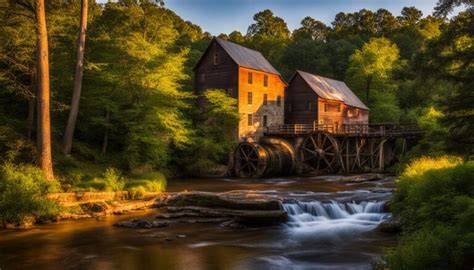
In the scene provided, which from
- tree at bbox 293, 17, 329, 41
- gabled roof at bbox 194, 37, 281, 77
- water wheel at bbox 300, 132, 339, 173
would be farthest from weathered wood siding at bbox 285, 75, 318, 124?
tree at bbox 293, 17, 329, 41

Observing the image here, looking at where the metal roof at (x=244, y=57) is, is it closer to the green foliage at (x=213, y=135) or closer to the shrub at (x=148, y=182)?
the green foliage at (x=213, y=135)

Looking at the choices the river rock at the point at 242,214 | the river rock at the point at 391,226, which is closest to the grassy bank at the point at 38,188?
the river rock at the point at 242,214

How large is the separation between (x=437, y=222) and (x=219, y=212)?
308 inches

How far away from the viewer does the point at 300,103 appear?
36.9m

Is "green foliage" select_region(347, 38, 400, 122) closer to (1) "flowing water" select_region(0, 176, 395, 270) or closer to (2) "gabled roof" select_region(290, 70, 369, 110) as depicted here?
(2) "gabled roof" select_region(290, 70, 369, 110)

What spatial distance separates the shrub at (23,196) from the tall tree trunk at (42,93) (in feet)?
2.51

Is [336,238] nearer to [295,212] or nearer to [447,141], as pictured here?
[295,212]

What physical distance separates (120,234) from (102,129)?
1325 cm

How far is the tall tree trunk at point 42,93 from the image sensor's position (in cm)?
1479

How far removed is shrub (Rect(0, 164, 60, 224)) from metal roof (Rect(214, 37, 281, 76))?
67.3 feet

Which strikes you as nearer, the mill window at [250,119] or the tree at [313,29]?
the mill window at [250,119]

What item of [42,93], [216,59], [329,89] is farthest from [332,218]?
[329,89]

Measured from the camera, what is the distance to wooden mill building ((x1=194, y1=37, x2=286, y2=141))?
32.4 m

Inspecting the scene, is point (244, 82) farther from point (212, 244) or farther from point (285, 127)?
point (212, 244)
